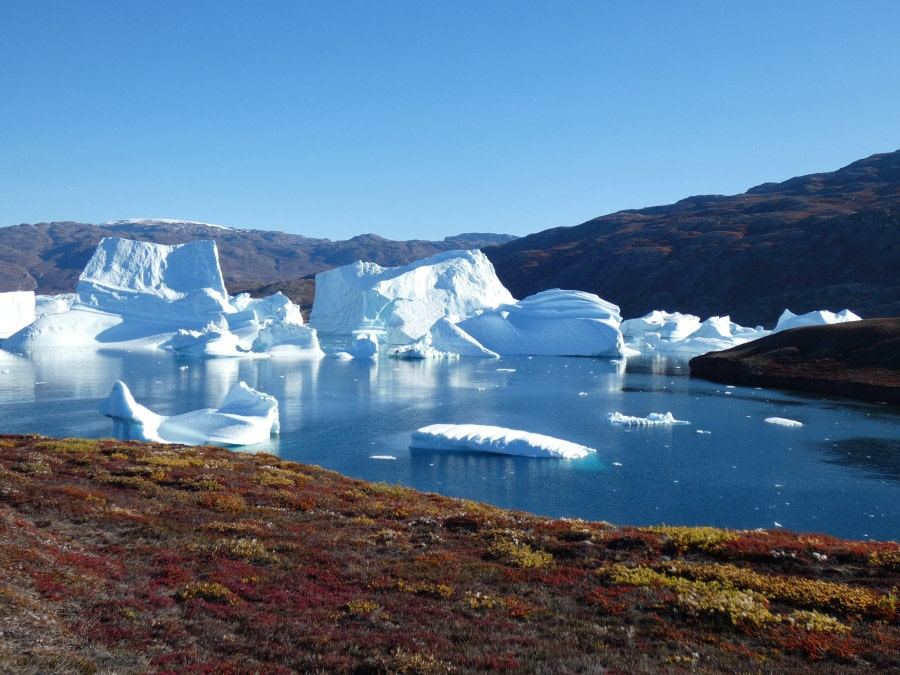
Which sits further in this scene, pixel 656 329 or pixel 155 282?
pixel 656 329

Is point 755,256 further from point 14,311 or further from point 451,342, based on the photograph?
point 14,311

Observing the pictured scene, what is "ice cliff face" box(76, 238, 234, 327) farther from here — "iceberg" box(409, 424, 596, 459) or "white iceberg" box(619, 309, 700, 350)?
"iceberg" box(409, 424, 596, 459)

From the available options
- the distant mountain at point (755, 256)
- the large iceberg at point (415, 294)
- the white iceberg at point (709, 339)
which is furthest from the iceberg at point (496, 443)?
the distant mountain at point (755, 256)

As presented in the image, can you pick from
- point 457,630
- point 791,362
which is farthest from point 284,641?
point 791,362

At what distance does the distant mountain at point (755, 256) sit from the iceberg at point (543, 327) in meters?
34.7

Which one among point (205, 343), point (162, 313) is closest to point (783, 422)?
point (205, 343)

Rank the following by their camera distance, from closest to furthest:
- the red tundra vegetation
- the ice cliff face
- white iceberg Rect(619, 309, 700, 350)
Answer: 1. the red tundra vegetation
2. the ice cliff face
3. white iceberg Rect(619, 309, 700, 350)

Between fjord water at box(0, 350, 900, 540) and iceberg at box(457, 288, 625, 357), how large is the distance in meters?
11.7

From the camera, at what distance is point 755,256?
10494cm

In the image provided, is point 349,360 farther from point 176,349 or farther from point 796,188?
point 796,188

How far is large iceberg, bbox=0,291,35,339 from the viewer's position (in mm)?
67875

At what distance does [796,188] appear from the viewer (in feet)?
498

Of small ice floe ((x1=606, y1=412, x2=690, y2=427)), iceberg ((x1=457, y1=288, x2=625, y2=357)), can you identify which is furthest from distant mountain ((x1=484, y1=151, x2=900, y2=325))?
small ice floe ((x1=606, y1=412, x2=690, y2=427))

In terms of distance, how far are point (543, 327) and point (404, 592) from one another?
5430 cm
